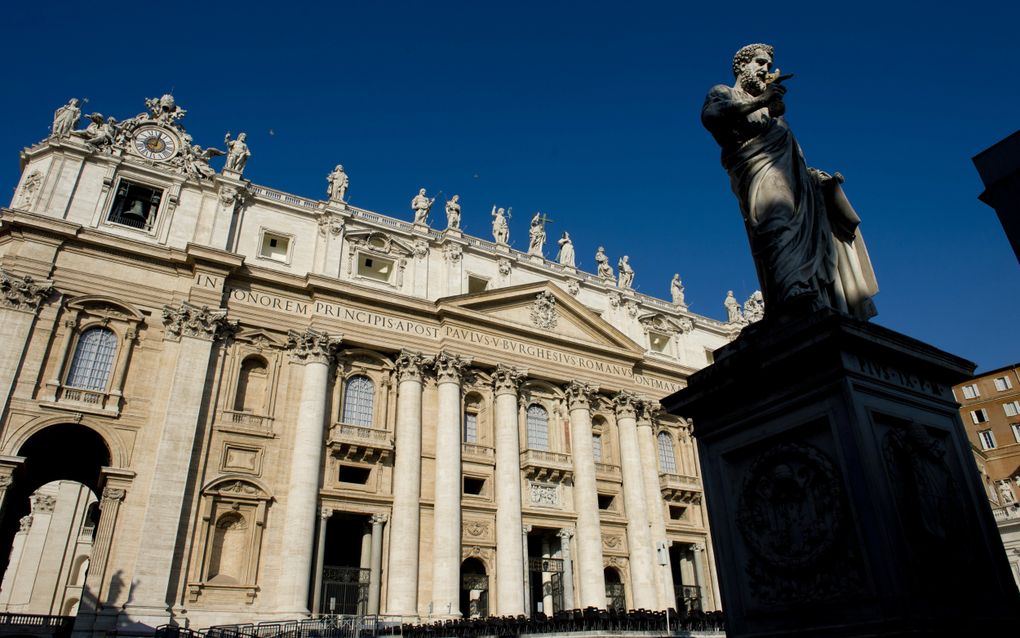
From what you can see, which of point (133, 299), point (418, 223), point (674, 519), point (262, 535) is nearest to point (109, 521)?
point (262, 535)

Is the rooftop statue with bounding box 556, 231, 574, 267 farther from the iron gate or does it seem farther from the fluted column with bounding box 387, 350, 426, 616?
the iron gate

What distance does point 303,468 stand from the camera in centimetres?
2548

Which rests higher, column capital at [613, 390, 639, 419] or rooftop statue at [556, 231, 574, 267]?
rooftop statue at [556, 231, 574, 267]

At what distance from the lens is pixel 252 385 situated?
27359mm

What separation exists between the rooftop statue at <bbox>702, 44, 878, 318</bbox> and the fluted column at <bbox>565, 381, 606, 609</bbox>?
2480 centimetres

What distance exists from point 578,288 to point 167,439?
69.9 feet

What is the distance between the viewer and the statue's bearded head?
7836mm

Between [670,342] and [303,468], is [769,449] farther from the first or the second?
[670,342]

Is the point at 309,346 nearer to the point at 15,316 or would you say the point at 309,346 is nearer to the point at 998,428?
the point at 15,316

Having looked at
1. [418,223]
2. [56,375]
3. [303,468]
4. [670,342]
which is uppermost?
[418,223]

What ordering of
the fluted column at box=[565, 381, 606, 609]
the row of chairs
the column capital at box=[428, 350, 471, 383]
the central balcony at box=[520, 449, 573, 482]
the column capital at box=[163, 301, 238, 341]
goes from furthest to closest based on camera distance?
the central balcony at box=[520, 449, 573, 482], the column capital at box=[428, 350, 471, 383], the fluted column at box=[565, 381, 606, 609], the column capital at box=[163, 301, 238, 341], the row of chairs

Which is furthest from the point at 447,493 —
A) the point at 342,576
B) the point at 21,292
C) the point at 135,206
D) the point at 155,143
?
the point at 155,143

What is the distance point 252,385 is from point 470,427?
373 inches

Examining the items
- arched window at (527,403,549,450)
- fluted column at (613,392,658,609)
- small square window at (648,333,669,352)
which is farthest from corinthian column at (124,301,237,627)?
small square window at (648,333,669,352)
